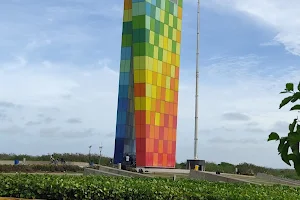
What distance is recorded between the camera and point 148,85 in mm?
33656

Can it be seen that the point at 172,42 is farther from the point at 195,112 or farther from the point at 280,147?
the point at 280,147

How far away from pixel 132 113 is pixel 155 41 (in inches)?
249

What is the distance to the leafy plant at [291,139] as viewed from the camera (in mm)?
2270

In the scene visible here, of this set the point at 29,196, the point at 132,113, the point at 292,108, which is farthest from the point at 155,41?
the point at 292,108

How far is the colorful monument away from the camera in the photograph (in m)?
33.7

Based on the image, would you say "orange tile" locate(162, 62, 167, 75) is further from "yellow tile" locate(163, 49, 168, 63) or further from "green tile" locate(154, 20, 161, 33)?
"green tile" locate(154, 20, 161, 33)

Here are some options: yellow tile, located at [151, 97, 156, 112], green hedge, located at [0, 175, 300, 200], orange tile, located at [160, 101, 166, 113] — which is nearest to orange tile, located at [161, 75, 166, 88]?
orange tile, located at [160, 101, 166, 113]

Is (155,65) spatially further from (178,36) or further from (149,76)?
(178,36)

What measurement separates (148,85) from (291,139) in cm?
3144

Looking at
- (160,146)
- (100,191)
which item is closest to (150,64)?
(160,146)

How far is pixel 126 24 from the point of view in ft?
118

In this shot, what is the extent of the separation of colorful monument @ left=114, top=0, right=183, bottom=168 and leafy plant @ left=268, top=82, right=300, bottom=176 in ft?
102

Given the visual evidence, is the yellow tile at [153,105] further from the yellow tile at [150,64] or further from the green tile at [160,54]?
the green tile at [160,54]

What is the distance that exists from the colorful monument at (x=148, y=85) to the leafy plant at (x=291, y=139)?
31.0 m
